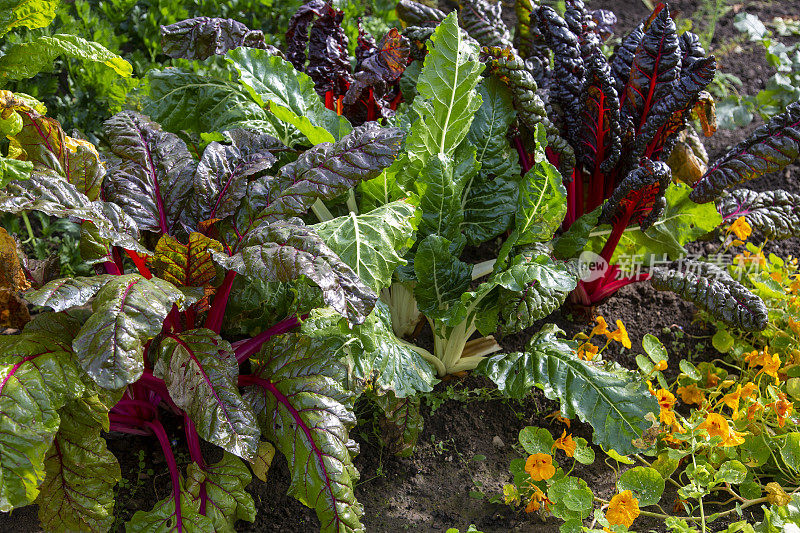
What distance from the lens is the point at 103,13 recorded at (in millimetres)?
3600

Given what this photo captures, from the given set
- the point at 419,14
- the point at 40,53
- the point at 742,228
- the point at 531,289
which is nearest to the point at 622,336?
the point at 531,289

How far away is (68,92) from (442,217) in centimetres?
206

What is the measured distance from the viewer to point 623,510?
1.96 meters

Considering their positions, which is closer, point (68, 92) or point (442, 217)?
point (442, 217)

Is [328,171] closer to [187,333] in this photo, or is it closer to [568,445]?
[187,333]

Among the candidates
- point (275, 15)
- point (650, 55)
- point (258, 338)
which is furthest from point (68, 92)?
point (650, 55)

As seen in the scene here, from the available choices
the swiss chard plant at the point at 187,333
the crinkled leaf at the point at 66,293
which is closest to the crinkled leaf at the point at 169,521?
the swiss chard plant at the point at 187,333

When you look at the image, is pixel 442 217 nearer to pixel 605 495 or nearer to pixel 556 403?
pixel 556 403

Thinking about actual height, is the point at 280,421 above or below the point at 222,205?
below

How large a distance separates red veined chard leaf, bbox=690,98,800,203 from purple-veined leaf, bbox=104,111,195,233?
1.89m

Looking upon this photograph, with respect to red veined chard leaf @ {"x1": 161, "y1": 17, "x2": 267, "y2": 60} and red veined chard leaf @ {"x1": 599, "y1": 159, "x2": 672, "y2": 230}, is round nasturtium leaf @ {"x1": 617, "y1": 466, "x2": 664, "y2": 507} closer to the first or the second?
red veined chard leaf @ {"x1": 599, "y1": 159, "x2": 672, "y2": 230}

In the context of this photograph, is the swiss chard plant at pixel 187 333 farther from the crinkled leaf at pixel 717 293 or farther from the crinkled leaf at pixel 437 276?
the crinkled leaf at pixel 717 293

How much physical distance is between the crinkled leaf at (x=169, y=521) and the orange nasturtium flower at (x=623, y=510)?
112 cm

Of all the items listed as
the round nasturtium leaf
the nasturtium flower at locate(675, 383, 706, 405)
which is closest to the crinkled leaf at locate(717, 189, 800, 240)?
the nasturtium flower at locate(675, 383, 706, 405)
